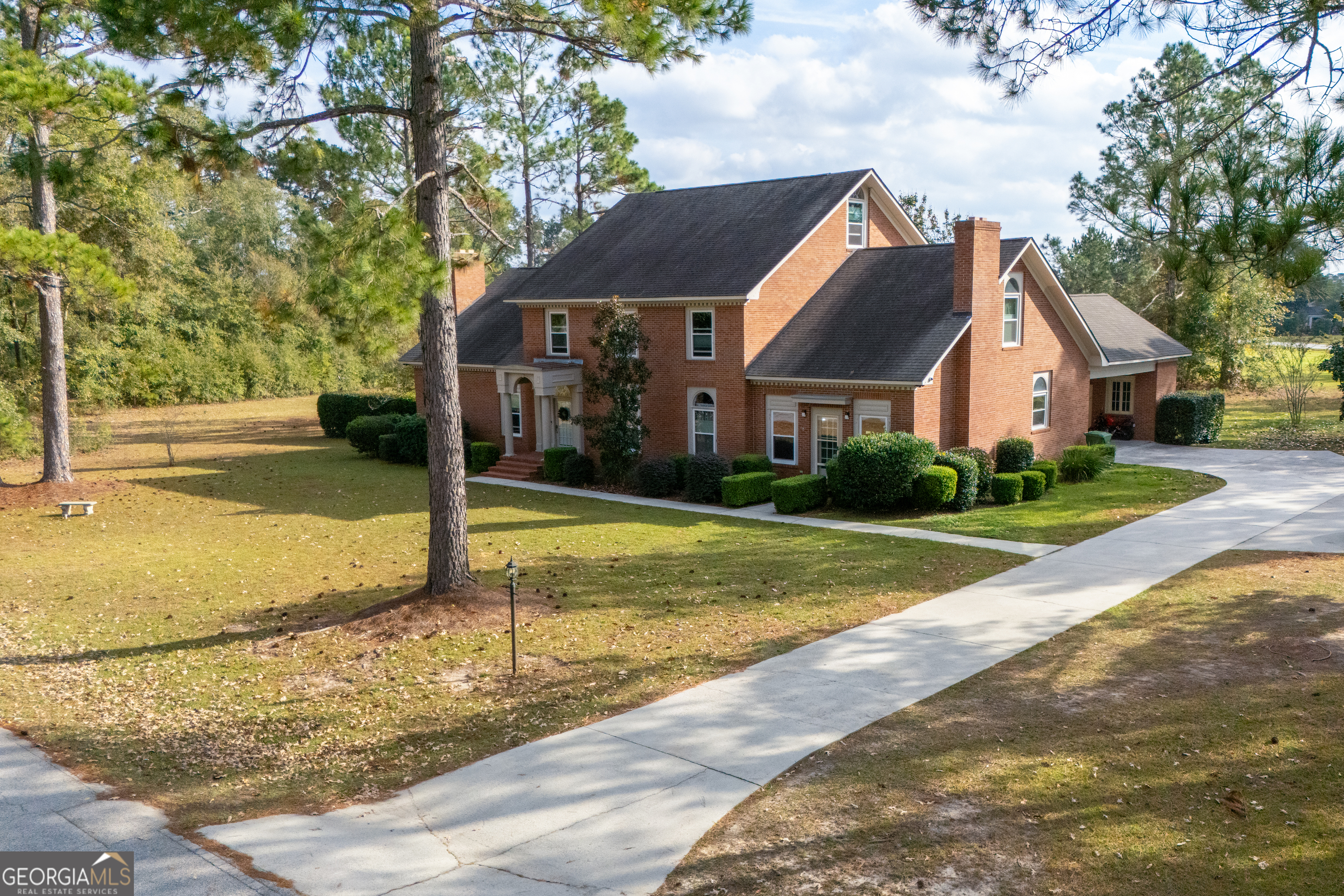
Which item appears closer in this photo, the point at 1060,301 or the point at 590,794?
the point at 590,794

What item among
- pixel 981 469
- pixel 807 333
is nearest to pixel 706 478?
pixel 807 333

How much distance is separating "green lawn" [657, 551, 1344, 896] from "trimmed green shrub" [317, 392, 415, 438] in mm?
28143

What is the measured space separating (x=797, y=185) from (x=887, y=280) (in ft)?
14.1

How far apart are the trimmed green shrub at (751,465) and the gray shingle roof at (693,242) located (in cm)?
408

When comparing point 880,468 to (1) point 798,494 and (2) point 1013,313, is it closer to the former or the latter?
(1) point 798,494

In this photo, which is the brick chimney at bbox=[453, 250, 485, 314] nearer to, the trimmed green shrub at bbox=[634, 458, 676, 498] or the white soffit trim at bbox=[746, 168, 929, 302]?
the trimmed green shrub at bbox=[634, 458, 676, 498]

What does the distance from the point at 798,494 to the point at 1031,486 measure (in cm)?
555

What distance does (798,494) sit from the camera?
835 inches

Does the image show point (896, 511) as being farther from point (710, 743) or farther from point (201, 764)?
point (201, 764)

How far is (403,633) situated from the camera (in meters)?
12.8

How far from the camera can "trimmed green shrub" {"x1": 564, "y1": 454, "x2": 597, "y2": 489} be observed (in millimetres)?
26125

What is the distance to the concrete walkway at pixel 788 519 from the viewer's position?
57.3 ft

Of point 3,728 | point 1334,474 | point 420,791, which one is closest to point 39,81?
point 3,728

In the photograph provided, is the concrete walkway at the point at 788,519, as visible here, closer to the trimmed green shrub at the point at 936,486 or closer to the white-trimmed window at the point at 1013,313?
the trimmed green shrub at the point at 936,486
